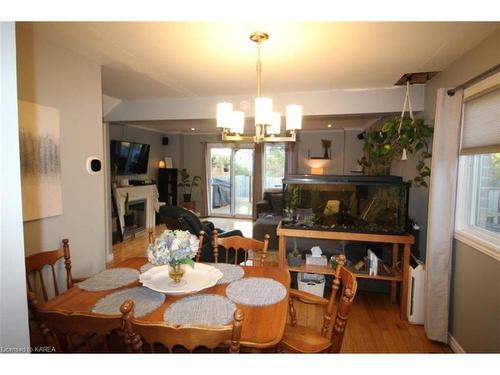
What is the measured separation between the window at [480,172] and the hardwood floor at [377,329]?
93cm

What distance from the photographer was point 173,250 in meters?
1.47

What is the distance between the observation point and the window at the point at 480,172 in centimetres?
169

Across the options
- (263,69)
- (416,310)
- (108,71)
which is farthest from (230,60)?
(416,310)

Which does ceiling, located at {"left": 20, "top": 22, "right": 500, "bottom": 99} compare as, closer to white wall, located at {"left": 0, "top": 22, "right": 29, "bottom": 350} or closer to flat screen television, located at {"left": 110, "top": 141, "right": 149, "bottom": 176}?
white wall, located at {"left": 0, "top": 22, "right": 29, "bottom": 350}

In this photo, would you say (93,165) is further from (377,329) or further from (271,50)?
(377,329)

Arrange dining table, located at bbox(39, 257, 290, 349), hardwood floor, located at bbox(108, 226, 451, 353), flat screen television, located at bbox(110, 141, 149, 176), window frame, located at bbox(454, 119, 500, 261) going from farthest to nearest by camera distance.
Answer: flat screen television, located at bbox(110, 141, 149, 176)
hardwood floor, located at bbox(108, 226, 451, 353)
window frame, located at bbox(454, 119, 500, 261)
dining table, located at bbox(39, 257, 290, 349)

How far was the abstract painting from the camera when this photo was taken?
1749 mm

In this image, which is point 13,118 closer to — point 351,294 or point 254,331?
point 254,331

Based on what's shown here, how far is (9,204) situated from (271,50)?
1.88 meters

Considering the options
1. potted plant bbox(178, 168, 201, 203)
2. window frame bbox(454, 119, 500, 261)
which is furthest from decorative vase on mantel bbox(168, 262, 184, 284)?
potted plant bbox(178, 168, 201, 203)

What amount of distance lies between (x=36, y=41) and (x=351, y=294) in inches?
99.9

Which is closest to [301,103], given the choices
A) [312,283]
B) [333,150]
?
[312,283]

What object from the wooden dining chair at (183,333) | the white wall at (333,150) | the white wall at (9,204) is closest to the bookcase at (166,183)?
the white wall at (333,150)

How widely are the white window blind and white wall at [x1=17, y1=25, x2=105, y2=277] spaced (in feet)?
9.54
